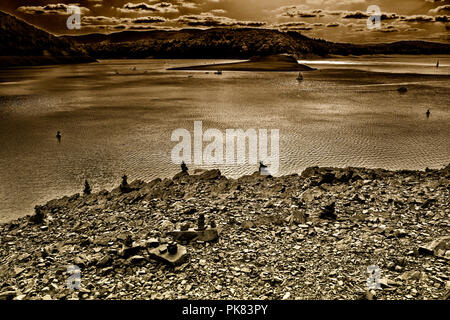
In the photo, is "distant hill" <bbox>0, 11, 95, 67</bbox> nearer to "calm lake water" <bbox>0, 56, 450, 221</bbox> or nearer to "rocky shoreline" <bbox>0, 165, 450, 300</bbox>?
"calm lake water" <bbox>0, 56, 450, 221</bbox>

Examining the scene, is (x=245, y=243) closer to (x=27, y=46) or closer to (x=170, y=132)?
(x=170, y=132)

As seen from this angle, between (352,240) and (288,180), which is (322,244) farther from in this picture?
(288,180)

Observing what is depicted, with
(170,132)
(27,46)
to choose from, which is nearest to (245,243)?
(170,132)

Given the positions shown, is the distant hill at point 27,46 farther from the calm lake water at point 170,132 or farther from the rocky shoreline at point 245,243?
the rocky shoreline at point 245,243

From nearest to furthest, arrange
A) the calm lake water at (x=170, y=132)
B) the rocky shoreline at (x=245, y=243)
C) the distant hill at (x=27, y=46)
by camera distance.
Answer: the rocky shoreline at (x=245, y=243) < the calm lake water at (x=170, y=132) < the distant hill at (x=27, y=46)

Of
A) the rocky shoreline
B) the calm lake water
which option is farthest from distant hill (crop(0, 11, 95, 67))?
the rocky shoreline

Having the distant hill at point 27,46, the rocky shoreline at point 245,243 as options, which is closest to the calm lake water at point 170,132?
the rocky shoreline at point 245,243
